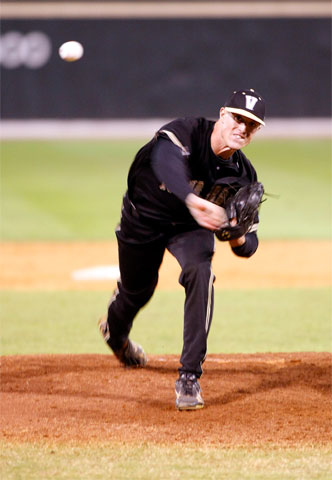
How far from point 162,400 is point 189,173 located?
1.37 metres

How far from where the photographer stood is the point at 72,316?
8.30 m

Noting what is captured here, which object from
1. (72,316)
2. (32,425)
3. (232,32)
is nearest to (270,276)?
(72,316)

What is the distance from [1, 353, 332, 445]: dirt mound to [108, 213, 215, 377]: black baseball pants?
328mm

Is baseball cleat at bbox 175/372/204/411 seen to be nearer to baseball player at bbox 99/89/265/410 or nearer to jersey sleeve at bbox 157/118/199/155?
baseball player at bbox 99/89/265/410

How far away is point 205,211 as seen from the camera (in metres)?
4.65

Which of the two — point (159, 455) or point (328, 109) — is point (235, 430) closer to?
point (159, 455)

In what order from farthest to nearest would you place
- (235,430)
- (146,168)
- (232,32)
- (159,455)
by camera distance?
(232,32)
(146,168)
(235,430)
(159,455)

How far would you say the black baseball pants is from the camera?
16.4ft

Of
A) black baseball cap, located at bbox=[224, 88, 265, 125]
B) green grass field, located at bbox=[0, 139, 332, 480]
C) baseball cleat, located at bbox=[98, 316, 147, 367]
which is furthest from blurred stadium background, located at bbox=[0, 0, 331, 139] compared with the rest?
black baseball cap, located at bbox=[224, 88, 265, 125]

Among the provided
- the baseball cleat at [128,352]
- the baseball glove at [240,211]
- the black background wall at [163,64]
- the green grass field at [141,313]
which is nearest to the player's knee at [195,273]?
the baseball glove at [240,211]

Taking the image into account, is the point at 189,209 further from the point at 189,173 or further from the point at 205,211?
the point at 189,173

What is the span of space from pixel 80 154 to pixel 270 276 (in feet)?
27.7

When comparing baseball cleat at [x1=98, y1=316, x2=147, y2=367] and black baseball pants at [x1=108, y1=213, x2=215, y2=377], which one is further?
baseball cleat at [x1=98, y1=316, x2=147, y2=367]

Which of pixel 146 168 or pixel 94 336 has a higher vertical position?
pixel 146 168
